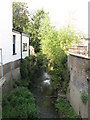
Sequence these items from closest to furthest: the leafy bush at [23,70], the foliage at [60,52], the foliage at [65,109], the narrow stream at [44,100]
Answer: the foliage at [65,109], the narrow stream at [44,100], the foliage at [60,52], the leafy bush at [23,70]

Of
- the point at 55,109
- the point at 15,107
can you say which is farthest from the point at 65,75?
the point at 15,107

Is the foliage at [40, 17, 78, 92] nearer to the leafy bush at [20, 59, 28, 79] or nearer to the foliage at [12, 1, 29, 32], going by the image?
the leafy bush at [20, 59, 28, 79]

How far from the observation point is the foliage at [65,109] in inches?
442

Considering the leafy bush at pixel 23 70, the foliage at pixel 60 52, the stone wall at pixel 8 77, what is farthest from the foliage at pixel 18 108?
the leafy bush at pixel 23 70

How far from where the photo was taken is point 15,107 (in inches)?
418

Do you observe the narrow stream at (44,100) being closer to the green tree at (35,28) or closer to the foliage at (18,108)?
the foliage at (18,108)

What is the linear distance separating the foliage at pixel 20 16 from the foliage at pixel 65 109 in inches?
855

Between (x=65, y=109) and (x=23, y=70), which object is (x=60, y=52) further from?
(x=65, y=109)

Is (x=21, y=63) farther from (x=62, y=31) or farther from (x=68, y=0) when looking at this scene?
(x=68, y=0)

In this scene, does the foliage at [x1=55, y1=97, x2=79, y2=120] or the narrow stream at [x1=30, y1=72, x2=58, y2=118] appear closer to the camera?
the foliage at [x1=55, y1=97, x2=79, y2=120]

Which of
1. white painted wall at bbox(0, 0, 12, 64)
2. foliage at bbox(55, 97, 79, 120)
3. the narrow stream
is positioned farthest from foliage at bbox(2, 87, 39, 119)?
white painted wall at bbox(0, 0, 12, 64)

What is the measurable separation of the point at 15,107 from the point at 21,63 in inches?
370

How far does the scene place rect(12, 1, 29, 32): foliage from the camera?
32928 mm

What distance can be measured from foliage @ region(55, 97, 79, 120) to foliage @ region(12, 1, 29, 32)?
71.2 feet
